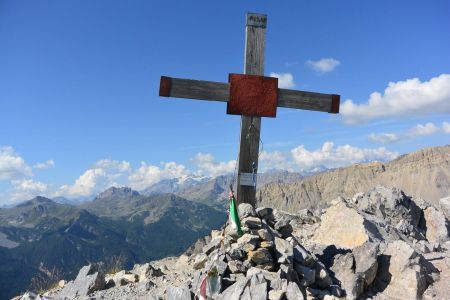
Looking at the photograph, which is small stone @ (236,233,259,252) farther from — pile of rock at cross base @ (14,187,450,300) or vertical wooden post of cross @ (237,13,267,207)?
vertical wooden post of cross @ (237,13,267,207)

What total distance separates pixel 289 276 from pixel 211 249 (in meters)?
1.91

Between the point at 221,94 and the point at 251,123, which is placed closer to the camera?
the point at 221,94

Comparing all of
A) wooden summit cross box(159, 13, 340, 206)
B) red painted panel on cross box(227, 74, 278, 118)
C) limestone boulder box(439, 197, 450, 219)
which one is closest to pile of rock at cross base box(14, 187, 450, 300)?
wooden summit cross box(159, 13, 340, 206)

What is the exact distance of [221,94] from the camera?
33.4 feet

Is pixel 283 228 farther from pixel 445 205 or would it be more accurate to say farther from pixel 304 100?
pixel 445 205

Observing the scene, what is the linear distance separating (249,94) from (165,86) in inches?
77.8

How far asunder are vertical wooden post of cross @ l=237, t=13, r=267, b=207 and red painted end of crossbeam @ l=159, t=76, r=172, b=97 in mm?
1845

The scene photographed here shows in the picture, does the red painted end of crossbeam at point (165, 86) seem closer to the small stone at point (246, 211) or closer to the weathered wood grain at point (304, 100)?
the weathered wood grain at point (304, 100)

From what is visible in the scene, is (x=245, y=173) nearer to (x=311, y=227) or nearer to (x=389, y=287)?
(x=389, y=287)

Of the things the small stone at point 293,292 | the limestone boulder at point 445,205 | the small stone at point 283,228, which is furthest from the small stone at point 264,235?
the limestone boulder at point 445,205

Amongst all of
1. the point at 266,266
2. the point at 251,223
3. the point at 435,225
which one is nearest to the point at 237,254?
the point at 266,266

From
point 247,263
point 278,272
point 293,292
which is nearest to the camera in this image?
point 293,292

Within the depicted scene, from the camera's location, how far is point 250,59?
10.5 meters

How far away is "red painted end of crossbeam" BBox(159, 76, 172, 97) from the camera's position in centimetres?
978
